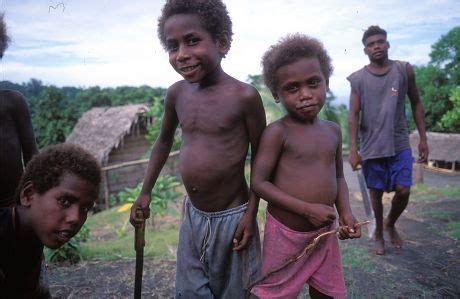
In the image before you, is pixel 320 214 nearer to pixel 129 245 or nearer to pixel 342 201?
pixel 342 201

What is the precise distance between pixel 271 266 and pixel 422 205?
4.83 m

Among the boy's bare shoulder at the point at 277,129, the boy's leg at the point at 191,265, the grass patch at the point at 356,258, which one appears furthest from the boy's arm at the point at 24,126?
the grass patch at the point at 356,258

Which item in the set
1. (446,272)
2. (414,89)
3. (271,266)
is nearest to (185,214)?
(271,266)

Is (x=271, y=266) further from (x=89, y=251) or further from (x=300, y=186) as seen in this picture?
(x=89, y=251)

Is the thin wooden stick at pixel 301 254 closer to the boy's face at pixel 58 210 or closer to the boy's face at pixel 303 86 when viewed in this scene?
the boy's face at pixel 303 86

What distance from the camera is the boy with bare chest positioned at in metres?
2.00

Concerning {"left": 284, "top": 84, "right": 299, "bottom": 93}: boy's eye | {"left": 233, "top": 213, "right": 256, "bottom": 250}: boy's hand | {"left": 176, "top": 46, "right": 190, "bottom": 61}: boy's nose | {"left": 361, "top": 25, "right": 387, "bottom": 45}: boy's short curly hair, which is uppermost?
{"left": 361, "top": 25, "right": 387, "bottom": 45}: boy's short curly hair

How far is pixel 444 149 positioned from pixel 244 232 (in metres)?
11.9

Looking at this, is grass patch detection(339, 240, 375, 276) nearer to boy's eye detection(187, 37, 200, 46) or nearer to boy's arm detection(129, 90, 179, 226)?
boy's arm detection(129, 90, 179, 226)

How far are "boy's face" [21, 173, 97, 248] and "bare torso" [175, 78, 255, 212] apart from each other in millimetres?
615

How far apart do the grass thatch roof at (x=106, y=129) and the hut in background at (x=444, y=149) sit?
8.81m

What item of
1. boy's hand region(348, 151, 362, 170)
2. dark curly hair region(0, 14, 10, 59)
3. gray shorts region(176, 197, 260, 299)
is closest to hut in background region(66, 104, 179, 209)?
boy's hand region(348, 151, 362, 170)

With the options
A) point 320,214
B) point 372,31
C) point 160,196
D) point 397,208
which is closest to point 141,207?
point 320,214

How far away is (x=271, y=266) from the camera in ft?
6.71
